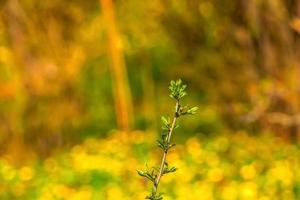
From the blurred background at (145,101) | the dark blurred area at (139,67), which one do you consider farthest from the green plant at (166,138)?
the dark blurred area at (139,67)

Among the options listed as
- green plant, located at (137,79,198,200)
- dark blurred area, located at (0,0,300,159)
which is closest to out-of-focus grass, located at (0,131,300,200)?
dark blurred area, located at (0,0,300,159)

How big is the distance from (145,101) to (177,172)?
4.81 meters

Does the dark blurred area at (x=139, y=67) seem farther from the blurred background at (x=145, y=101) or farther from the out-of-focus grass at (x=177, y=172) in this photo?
the out-of-focus grass at (x=177, y=172)

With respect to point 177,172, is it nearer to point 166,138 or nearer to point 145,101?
point 145,101

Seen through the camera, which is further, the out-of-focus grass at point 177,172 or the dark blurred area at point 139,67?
the dark blurred area at point 139,67

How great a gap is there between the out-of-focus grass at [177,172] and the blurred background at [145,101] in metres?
0.02

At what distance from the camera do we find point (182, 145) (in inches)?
333

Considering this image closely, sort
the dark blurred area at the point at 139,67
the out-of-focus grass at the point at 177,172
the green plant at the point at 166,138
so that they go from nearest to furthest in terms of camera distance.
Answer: the green plant at the point at 166,138 < the out-of-focus grass at the point at 177,172 < the dark blurred area at the point at 139,67

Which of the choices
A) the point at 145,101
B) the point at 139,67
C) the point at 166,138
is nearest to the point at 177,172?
the point at 145,101

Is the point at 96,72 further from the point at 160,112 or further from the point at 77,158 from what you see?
the point at 77,158

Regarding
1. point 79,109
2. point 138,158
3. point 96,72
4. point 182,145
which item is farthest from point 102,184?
point 96,72

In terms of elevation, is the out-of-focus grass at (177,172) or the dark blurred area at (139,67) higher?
the dark blurred area at (139,67)

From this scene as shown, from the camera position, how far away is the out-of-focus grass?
19.2 ft

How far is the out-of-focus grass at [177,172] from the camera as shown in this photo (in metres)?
5.85
